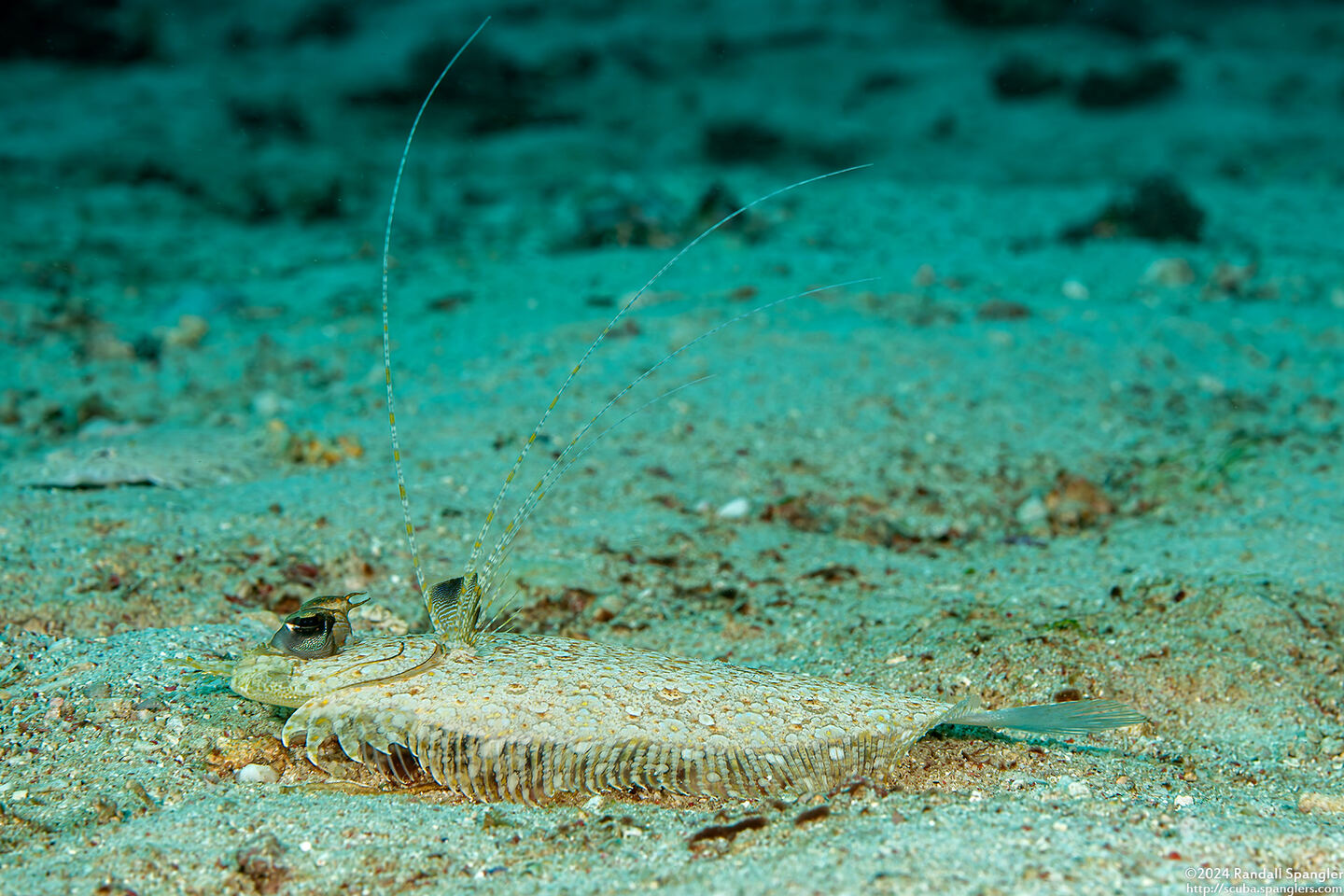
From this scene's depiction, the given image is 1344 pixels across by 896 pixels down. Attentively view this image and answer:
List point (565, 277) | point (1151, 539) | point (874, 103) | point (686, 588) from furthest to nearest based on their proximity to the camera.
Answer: point (874, 103)
point (565, 277)
point (1151, 539)
point (686, 588)

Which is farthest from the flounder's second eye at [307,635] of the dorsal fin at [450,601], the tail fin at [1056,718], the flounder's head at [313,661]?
the tail fin at [1056,718]

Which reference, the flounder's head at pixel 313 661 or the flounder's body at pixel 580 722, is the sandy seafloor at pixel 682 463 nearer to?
the flounder's body at pixel 580 722

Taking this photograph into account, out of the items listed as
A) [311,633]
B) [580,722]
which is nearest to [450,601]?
[311,633]

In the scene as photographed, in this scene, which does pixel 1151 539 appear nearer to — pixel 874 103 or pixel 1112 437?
pixel 1112 437

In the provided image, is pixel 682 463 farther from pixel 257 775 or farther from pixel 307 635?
pixel 257 775

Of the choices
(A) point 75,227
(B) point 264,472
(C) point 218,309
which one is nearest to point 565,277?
(C) point 218,309

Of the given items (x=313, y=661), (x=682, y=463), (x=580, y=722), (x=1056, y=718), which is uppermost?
(x=313, y=661)
